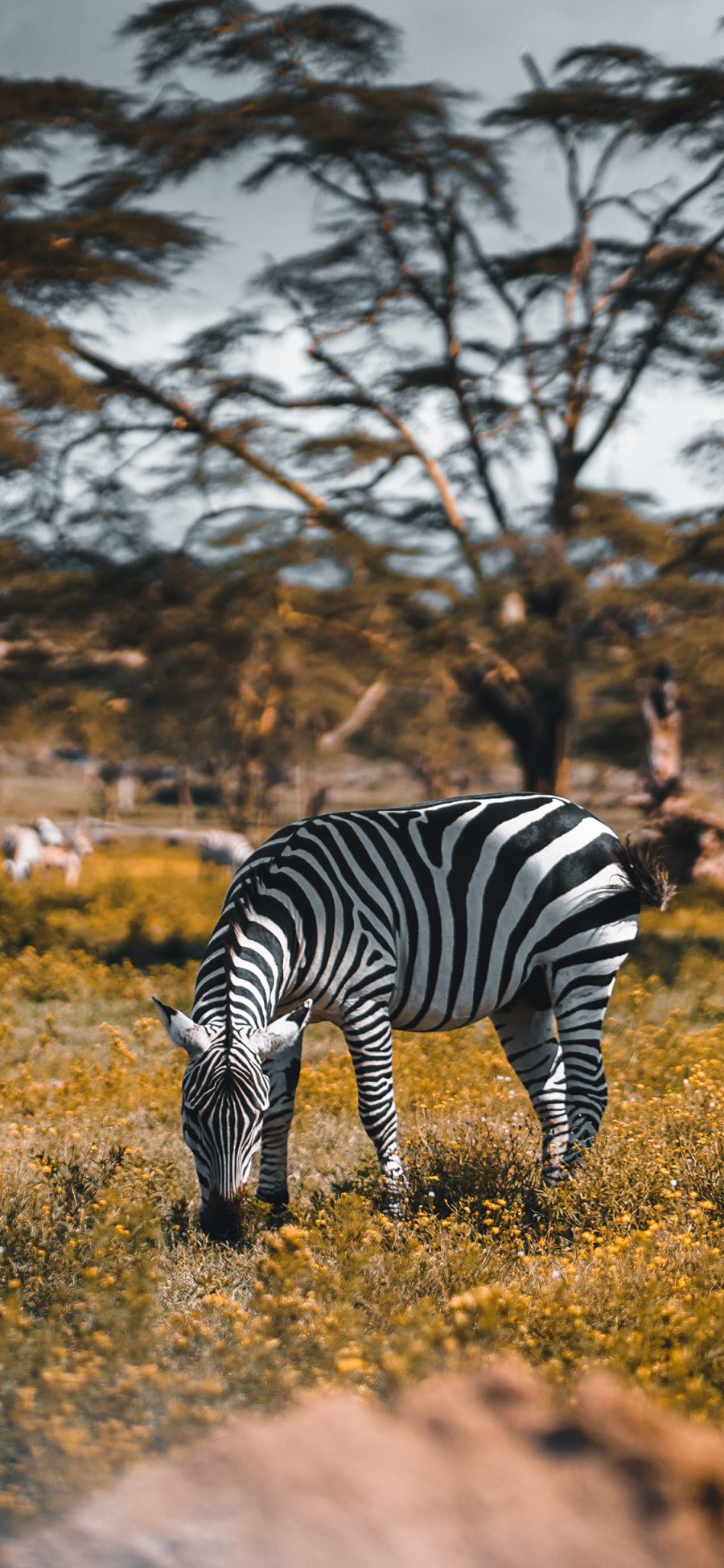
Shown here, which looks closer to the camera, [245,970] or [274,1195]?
Result: [245,970]

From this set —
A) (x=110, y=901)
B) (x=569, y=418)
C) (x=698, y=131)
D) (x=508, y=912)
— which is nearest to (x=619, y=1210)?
(x=508, y=912)

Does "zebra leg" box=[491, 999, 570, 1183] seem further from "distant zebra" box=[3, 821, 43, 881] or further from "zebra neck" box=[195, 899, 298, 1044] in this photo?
"distant zebra" box=[3, 821, 43, 881]

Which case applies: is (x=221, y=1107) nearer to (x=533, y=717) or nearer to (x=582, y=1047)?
(x=582, y=1047)

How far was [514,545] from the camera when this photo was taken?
50.5 ft

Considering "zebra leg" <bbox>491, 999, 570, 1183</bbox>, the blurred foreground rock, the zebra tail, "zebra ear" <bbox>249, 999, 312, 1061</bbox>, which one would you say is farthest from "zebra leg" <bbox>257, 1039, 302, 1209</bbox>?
the blurred foreground rock

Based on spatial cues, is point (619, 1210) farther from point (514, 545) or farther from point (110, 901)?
point (514, 545)

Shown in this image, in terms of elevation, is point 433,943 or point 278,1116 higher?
point 433,943

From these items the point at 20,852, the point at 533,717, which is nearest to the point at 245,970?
the point at 533,717

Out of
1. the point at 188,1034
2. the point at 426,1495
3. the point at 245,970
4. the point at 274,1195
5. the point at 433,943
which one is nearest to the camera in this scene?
the point at 426,1495

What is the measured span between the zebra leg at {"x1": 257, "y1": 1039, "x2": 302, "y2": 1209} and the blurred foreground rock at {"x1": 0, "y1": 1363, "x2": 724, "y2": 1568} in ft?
5.67

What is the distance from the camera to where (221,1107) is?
3.93 m

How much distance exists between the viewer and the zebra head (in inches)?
155

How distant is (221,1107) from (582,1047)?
1653 millimetres

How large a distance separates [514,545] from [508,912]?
1090 cm
